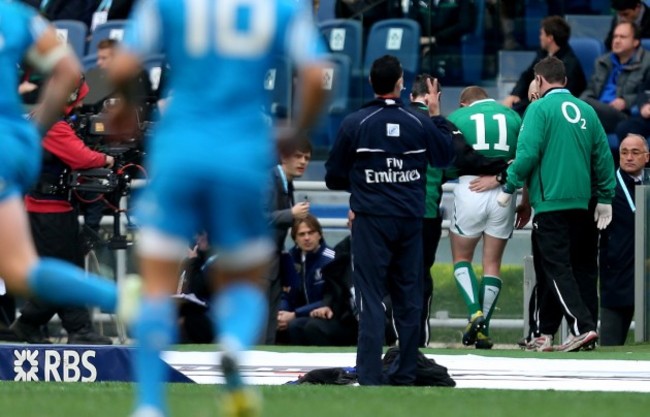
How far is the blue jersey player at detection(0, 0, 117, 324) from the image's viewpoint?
21.0 feet

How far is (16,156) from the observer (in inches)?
255

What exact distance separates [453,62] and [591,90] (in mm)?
1409

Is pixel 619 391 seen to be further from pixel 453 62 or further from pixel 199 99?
pixel 453 62

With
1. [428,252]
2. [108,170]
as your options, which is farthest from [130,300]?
[108,170]

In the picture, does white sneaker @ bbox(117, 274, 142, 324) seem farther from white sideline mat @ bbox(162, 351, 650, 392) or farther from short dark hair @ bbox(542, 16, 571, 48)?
short dark hair @ bbox(542, 16, 571, 48)

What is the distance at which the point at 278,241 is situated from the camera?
43.0 feet

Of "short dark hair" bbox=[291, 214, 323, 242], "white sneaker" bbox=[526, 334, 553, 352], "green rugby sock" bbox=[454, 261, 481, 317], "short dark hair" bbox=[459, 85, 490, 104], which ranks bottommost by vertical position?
"white sneaker" bbox=[526, 334, 553, 352]

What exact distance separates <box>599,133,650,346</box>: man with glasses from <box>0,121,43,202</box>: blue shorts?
7284 millimetres

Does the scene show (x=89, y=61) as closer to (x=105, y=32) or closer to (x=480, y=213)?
(x=105, y=32)

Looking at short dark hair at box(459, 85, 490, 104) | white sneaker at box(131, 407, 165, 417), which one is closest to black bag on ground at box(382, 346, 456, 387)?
short dark hair at box(459, 85, 490, 104)

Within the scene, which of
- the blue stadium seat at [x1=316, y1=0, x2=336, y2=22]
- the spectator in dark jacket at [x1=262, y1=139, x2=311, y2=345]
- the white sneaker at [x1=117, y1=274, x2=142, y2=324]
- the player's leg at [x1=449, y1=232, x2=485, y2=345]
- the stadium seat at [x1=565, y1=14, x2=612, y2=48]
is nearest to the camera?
the white sneaker at [x1=117, y1=274, x2=142, y2=324]

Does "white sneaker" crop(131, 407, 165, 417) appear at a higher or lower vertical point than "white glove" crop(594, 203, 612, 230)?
higher

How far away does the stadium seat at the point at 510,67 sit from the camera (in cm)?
1584

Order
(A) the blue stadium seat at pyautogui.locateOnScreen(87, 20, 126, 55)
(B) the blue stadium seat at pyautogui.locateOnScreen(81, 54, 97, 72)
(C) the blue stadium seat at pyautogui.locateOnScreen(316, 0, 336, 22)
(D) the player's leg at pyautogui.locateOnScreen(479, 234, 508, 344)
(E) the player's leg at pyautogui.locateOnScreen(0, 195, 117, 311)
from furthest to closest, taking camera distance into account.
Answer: (A) the blue stadium seat at pyautogui.locateOnScreen(87, 20, 126, 55) < (B) the blue stadium seat at pyautogui.locateOnScreen(81, 54, 97, 72) < (C) the blue stadium seat at pyautogui.locateOnScreen(316, 0, 336, 22) < (D) the player's leg at pyautogui.locateOnScreen(479, 234, 508, 344) < (E) the player's leg at pyautogui.locateOnScreen(0, 195, 117, 311)
